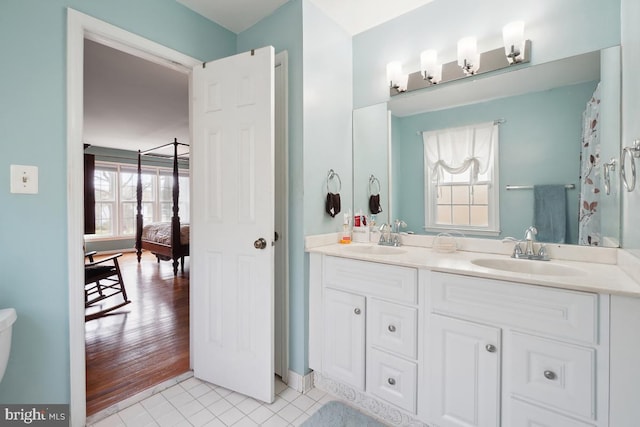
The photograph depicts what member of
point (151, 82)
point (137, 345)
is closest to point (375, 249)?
point (137, 345)

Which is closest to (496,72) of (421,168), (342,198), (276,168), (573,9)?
(573,9)

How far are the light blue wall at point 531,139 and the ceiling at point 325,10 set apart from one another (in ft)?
2.44

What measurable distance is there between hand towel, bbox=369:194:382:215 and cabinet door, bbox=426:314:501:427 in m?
0.97

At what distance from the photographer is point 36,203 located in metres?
1.41

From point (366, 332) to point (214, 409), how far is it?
980 mm

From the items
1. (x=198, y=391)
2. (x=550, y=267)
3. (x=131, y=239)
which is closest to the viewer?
(x=550, y=267)

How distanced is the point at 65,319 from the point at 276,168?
1377 millimetres

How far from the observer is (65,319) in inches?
58.4

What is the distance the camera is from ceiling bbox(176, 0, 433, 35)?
192cm

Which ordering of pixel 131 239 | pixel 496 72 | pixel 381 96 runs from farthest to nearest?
pixel 131 239 → pixel 381 96 → pixel 496 72

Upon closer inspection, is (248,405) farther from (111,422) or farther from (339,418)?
(111,422)

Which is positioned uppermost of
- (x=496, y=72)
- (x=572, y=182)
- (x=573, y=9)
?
(x=573, y=9)

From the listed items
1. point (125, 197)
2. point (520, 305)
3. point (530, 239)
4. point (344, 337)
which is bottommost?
point (344, 337)

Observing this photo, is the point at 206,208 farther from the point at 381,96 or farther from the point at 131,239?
the point at 131,239
